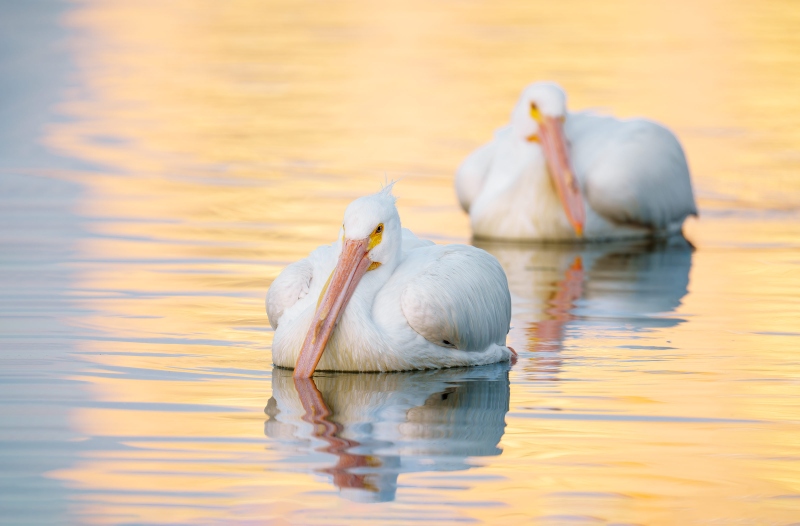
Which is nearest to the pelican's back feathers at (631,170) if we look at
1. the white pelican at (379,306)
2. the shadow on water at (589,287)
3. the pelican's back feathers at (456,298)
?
the shadow on water at (589,287)

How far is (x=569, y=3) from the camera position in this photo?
26719 mm

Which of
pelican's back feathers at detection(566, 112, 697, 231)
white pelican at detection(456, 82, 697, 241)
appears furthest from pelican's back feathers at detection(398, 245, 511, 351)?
pelican's back feathers at detection(566, 112, 697, 231)

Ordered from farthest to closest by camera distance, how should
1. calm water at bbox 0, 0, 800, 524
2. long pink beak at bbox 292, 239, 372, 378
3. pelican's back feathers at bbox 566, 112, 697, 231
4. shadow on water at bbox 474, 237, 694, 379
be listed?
pelican's back feathers at bbox 566, 112, 697, 231, shadow on water at bbox 474, 237, 694, 379, long pink beak at bbox 292, 239, 372, 378, calm water at bbox 0, 0, 800, 524

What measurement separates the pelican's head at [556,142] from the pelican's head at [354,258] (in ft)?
10.6

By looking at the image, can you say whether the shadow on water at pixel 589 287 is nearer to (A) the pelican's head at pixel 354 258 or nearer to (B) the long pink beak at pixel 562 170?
(B) the long pink beak at pixel 562 170

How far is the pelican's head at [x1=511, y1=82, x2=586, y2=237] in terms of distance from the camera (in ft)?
30.2

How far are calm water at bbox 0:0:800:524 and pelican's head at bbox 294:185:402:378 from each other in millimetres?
145

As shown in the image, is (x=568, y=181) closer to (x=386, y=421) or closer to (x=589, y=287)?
(x=589, y=287)

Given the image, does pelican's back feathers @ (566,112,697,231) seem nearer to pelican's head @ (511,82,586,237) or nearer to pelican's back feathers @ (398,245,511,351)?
pelican's head @ (511,82,586,237)

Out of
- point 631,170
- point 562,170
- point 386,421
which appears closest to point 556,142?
point 562,170

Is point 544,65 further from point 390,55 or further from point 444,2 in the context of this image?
point 444,2

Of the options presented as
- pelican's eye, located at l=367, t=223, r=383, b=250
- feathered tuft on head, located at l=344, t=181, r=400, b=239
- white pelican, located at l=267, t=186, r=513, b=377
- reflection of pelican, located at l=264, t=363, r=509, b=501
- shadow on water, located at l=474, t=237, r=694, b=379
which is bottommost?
reflection of pelican, located at l=264, t=363, r=509, b=501

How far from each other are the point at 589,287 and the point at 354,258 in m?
2.26

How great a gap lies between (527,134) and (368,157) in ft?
8.09
